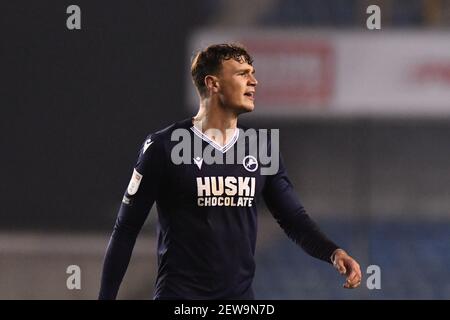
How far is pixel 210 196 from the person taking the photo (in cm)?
318

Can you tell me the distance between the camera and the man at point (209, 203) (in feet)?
10.5

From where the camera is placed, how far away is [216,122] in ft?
11.0

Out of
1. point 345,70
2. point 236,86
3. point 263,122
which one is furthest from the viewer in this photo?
point 263,122

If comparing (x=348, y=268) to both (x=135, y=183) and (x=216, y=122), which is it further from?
(x=135, y=183)

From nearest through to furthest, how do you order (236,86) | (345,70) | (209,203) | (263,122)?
(209,203)
(236,86)
(345,70)
(263,122)

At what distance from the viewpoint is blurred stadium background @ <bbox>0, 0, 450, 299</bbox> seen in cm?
763

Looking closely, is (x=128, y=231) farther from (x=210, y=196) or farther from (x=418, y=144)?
(x=418, y=144)

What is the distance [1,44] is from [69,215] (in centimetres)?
194

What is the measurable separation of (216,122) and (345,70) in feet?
15.0

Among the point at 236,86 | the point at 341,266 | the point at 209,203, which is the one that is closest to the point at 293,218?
the point at 341,266

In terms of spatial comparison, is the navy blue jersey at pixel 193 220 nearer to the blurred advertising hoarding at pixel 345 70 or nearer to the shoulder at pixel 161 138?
the shoulder at pixel 161 138

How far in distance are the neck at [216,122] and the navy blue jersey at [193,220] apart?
0.07 meters

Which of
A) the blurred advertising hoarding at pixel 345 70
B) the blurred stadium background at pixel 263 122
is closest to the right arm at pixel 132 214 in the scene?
the blurred stadium background at pixel 263 122
